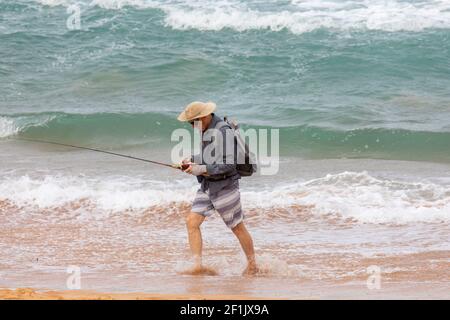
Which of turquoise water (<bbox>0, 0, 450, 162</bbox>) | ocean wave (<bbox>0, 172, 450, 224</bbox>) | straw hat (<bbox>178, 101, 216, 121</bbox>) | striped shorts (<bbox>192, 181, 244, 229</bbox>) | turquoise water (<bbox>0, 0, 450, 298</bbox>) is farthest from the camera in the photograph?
turquoise water (<bbox>0, 0, 450, 162</bbox>)

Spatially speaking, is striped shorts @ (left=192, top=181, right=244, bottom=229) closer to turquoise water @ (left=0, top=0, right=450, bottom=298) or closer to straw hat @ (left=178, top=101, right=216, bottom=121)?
turquoise water @ (left=0, top=0, right=450, bottom=298)

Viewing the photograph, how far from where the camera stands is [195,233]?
7.80m

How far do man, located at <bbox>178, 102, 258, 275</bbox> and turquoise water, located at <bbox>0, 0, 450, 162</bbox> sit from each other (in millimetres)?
6759

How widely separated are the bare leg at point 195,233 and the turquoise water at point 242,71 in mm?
6789

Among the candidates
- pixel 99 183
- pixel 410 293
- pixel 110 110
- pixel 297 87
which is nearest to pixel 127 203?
pixel 99 183

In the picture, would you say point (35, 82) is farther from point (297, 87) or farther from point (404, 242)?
point (404, 242)

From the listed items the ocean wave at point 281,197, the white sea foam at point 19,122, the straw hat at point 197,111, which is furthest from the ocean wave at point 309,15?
the straw hat at point 197,111

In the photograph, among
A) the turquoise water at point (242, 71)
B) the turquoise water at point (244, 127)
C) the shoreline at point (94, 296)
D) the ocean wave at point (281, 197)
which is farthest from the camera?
the turquoise water at point (242, 71)

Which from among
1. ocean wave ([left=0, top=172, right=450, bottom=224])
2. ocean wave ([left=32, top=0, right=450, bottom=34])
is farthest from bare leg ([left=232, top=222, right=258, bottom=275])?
ocean wave ([left=32, top=0, right=450, bottom=34])

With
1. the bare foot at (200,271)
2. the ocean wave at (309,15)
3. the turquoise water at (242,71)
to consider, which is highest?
the ocean wave at (309,15)

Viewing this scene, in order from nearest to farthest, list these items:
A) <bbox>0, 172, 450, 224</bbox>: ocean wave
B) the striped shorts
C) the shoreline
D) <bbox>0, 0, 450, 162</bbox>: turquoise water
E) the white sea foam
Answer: the shoreline, the striped shorts, <bbox>0, 172, 450, 224</bbox>: ocean wave, <bbox>0, 0, 450, 162</bbox>: turquoise water, the white sea foam

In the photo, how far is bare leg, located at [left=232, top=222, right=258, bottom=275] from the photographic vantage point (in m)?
7.90

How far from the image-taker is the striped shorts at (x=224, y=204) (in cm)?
772

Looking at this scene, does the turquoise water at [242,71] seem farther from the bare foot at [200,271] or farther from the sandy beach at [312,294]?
the sandy beach at [312,294]
